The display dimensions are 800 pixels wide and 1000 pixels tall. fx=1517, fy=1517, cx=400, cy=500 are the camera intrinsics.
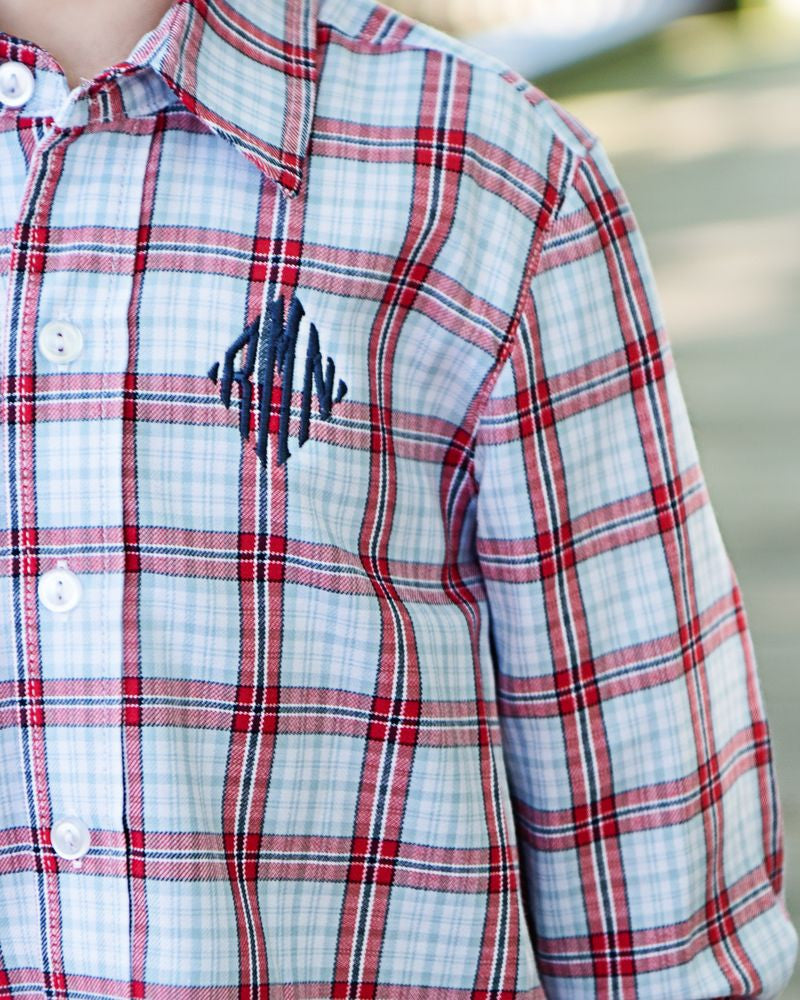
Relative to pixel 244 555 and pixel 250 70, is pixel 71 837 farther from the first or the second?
pixel 250 70

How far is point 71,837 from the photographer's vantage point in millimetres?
728

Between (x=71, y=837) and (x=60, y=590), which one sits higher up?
(x=60, y=590)

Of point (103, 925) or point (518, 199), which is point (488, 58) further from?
point (103, 925)

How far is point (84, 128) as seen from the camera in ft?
2.43

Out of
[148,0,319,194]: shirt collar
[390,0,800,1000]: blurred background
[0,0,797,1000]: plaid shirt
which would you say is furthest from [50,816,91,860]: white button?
[390,0,800,1000]: blurred background

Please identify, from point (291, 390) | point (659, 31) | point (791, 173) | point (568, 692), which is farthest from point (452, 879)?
point (659, 31)

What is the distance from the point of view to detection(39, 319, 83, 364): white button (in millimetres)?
724

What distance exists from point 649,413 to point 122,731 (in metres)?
0.33

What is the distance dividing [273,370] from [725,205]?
412 cm

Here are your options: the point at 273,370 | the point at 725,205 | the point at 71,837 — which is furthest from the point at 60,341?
the point at 725,205

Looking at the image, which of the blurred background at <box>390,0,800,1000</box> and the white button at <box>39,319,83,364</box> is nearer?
the white button at <box>39,319,83,364</box>

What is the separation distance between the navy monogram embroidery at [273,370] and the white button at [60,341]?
7cm

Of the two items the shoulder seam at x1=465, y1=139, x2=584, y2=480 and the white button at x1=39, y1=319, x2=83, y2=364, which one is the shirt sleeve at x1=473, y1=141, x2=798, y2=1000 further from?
the white button at x1=39, y1=319, x2=83, y2=364

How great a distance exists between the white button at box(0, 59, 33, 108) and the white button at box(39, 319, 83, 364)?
0.12m
